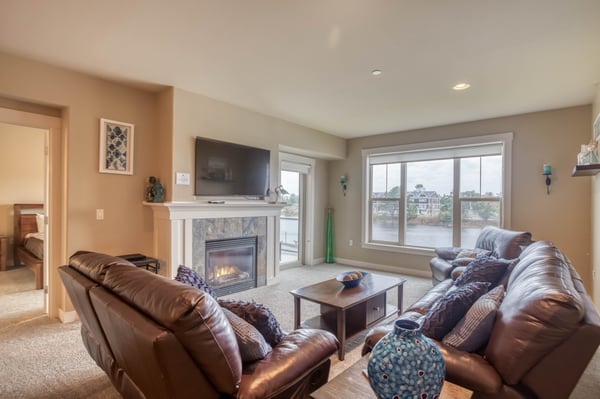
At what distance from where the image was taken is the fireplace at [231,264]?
4.10 metres

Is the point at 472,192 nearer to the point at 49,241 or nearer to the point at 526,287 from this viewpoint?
the point at 526,287

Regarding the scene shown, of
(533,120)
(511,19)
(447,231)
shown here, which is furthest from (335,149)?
(511,19)

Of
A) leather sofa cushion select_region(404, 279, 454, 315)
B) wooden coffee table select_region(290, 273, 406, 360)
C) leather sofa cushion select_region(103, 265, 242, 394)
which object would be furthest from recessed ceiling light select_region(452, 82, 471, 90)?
leather sofa cushion select_region(103, 265, 242, 394)

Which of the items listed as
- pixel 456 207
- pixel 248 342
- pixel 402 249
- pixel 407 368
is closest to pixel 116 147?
pixel 248 342

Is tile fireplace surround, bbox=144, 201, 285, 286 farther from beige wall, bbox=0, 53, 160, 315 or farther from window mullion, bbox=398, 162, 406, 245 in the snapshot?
window mullion, bbox=398, 162, 406, 245

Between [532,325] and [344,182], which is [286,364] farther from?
[344,182]

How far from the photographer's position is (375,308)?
304cm

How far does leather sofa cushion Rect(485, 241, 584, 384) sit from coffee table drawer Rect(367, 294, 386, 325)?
1567mm

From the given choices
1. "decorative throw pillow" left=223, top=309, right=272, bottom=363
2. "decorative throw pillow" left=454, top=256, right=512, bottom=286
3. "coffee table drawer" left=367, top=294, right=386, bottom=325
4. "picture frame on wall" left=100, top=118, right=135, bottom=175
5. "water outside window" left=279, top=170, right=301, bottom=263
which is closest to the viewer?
"decorative throw pillow" left=223, top=309, right=272, bottom=363

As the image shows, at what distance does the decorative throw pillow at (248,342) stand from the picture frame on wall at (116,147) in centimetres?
283

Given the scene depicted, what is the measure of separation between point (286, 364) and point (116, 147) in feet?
10.6

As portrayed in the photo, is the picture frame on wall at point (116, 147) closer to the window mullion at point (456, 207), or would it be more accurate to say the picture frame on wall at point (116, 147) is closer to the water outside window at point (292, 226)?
the water outside window at point (292, 226)

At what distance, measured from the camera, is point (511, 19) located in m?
2.21

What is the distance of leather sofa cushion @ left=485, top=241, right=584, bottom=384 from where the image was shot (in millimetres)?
1182
